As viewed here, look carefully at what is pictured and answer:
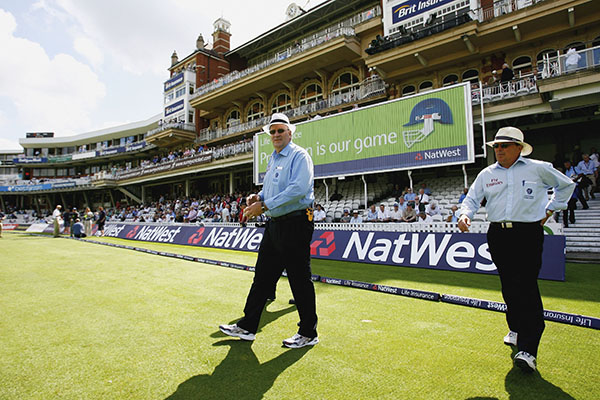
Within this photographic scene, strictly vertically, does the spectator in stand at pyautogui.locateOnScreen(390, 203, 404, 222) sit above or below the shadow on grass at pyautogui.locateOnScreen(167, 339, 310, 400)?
above

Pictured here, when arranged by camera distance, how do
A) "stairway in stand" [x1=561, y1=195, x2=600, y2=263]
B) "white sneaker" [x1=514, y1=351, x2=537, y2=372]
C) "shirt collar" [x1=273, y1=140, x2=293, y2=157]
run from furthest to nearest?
"stairway in stand" [x1=561, y1=195, x2=600, y2=263] → "shirt collar" [x1=273, y1=140, x2=293, y2=157] → "white sneaker" [x1=514, y1=351, x2=537, y2=372]

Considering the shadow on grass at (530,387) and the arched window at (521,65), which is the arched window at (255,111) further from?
the shadow on grass at (530,387)

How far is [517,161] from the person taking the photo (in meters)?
3.02

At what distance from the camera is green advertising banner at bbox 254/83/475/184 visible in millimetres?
12828

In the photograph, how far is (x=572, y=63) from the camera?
39.3ft

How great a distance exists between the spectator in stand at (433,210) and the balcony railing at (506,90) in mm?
4748

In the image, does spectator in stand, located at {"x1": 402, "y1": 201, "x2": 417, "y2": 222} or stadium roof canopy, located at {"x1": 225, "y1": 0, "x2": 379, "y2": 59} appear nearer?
spectator in stand, located at {"x1": 402, "y1": 201, "x2": 417, "y2": 222}

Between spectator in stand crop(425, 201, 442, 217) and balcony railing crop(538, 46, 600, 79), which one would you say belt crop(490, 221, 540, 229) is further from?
balcony railing crop(538, 46, 600, 79)

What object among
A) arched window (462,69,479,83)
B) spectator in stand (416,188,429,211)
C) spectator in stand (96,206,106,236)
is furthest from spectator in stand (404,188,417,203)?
spectator in stand (96,206,106,236)

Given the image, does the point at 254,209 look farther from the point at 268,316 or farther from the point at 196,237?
the point at 196,237

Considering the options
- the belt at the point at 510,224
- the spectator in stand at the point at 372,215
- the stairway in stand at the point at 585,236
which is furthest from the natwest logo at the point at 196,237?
the belt at the point at 510,224

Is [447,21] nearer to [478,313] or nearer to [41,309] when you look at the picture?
[478,313]

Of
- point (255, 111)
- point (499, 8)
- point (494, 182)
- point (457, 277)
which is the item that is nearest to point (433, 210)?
point (457, 277)

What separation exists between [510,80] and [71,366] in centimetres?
1691
